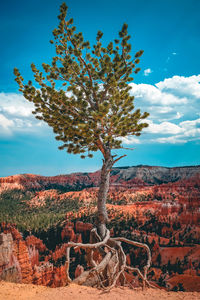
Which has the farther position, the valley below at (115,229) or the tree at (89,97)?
the valley below at (115,229)

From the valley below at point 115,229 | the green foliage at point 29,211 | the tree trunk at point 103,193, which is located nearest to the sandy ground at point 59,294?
the valley below at point 115,229

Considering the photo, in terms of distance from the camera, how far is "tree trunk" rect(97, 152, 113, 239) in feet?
27.8

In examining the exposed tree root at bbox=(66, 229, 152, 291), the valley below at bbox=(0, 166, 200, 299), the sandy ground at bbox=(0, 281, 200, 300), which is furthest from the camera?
the valley below at bbox=(0, 166, 200, 299)

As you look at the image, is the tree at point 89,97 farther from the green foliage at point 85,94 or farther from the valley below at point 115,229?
the valley below at point 115,229

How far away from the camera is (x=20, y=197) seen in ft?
259

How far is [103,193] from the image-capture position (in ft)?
27.9

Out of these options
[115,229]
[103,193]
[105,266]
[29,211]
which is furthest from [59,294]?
[29,211]

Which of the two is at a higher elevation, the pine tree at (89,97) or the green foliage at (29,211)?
the pine tree at (89,97)

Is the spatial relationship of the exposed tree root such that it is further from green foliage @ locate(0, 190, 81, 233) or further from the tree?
green foliage @ locate(0, 190, 81, 233)

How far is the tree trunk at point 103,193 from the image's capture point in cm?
848

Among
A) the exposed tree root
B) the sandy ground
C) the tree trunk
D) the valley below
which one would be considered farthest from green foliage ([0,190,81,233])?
the sandy ground

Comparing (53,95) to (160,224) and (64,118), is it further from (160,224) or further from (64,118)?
(160,224)

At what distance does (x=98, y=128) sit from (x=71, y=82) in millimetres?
2502

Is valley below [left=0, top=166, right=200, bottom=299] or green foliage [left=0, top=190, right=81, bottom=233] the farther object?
green foliage [left=0, top=190, right=81, bottom=233]
